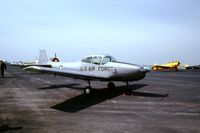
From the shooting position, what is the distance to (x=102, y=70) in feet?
46.5

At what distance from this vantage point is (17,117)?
26.6 feet

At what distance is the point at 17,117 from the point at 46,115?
0.99 m

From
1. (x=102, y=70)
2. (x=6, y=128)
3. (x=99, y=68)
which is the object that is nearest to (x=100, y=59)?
(x=99, y=68)

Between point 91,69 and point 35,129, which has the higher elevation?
point 91,69

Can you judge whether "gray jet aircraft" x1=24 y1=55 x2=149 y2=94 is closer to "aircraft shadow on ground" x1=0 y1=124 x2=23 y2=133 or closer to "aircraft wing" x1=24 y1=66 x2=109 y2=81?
"aircraft wing" x1=24 y1=66 x2=109 y2=81

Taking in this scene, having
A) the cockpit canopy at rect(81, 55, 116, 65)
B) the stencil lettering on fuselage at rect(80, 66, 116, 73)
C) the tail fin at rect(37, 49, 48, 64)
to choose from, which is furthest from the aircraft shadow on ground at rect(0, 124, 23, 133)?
the tail fin at rect(37, 49, 48, 64)

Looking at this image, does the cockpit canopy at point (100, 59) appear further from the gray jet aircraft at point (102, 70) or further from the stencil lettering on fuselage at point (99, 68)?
the stencil lettering on fuselage at point (99, 68)

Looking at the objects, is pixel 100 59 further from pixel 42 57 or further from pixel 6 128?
pixel 42 57

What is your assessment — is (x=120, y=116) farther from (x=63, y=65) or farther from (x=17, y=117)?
(x=63, y=65)

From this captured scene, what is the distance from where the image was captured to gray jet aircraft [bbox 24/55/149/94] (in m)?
13.0

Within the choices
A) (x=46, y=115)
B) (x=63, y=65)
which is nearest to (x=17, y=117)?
(x=46, y=115)

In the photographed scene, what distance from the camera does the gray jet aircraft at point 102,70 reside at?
1300 cm

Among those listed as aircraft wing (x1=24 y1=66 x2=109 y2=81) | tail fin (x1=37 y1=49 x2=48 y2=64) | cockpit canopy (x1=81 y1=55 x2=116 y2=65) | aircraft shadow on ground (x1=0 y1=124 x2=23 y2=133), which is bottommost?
aircraft shadow on ground (x1=0 y1=124 x2=23 y2=133)

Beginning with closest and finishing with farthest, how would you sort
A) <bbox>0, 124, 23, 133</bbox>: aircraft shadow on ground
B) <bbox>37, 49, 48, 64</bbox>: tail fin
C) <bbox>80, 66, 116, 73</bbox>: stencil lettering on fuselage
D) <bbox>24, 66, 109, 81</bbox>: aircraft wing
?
1. <bbox>0, 124, 23, 133</bbox>: aircraft shadow on ground
2. <bbox>24, 66, 109, 81</bbox>: aircraft wing
3. <bbox>80, 66, 116, 73</bbox>: stencil lettering on fuselage
4. <bbox>37, 49, 48, 64</bbox>: tail fin
